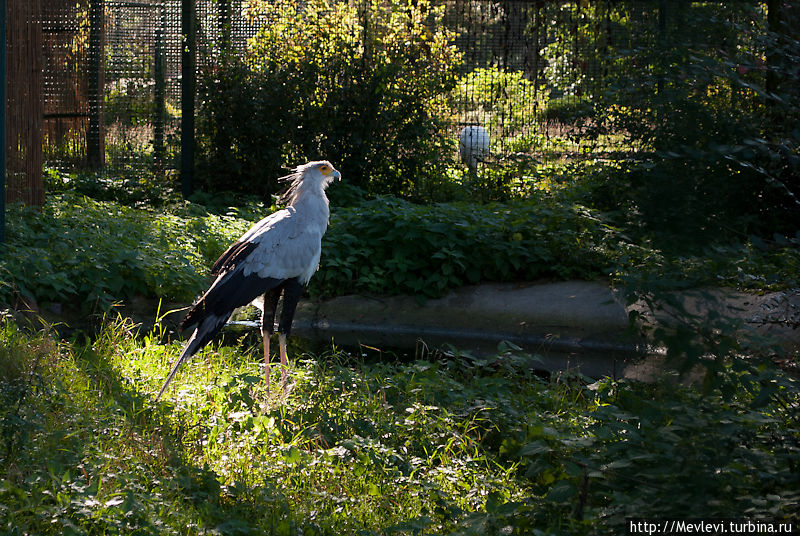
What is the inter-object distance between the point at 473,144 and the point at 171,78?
12.8 ft

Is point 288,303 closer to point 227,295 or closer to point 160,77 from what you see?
point 227,295

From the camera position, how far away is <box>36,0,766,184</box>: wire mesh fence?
9.58m

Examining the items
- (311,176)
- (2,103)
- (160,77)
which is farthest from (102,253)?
(160,77)

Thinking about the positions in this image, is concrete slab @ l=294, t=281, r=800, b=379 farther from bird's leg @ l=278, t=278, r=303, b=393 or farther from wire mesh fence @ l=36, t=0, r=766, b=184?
wire mesh fence @ l=36, t=0, r=766, b=184

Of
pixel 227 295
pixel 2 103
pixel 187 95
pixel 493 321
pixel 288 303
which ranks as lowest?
pixel 493 321

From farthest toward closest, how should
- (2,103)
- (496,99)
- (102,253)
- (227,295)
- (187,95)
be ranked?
(496,99)
(187,95)
(102,253)
(2,103)
(227,295)

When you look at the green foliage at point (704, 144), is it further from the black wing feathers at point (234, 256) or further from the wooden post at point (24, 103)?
the wooden post at point (24, 103)

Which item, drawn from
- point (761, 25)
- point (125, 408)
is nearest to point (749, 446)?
point (761, 25)

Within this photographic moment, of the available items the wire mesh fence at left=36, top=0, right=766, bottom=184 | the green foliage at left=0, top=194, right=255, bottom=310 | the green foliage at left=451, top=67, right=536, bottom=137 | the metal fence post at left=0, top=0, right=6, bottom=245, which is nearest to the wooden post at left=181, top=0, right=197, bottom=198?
the wire mesh fence at left=36, top=0, right=766, bottom=184

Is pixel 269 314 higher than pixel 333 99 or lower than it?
lower

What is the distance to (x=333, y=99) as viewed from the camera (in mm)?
9812

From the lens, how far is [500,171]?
32.4 ft

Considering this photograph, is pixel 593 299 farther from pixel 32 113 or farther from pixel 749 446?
pixel 32 113

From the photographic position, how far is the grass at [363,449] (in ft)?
8.46
